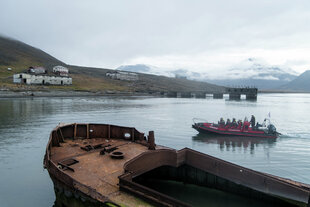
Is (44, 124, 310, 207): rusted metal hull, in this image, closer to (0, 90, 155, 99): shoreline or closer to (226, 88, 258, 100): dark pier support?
(0, 90, 155, 99): shoreline

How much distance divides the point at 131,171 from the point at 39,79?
371 ft

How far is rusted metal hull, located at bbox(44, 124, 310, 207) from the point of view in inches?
331

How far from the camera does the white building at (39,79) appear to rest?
102 metres

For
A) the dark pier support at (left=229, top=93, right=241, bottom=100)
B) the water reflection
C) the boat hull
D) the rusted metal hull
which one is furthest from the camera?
the dark pier support at (left=229, top=93, right=241, bottom=100)

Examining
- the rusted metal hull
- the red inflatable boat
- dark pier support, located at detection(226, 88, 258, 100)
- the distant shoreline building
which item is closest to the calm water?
the red inflatable boat

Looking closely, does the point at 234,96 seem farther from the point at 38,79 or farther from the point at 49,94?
the point at 38,79

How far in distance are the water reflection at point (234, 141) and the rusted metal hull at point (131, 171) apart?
16257 mm

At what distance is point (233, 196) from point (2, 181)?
16.4 meters

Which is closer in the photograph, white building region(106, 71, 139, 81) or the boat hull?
the boat hull

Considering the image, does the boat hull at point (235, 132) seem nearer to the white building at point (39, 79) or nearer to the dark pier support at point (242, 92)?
the white building at point (39, 79)

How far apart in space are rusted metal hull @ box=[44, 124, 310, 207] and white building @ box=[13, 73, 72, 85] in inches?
4011

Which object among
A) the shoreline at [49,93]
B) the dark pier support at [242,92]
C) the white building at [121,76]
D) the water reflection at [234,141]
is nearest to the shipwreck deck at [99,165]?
the water reflection at [234,141]

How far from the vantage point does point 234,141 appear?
3212cm

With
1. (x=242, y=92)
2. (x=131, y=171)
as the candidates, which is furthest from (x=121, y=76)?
(x=131, y=171)
